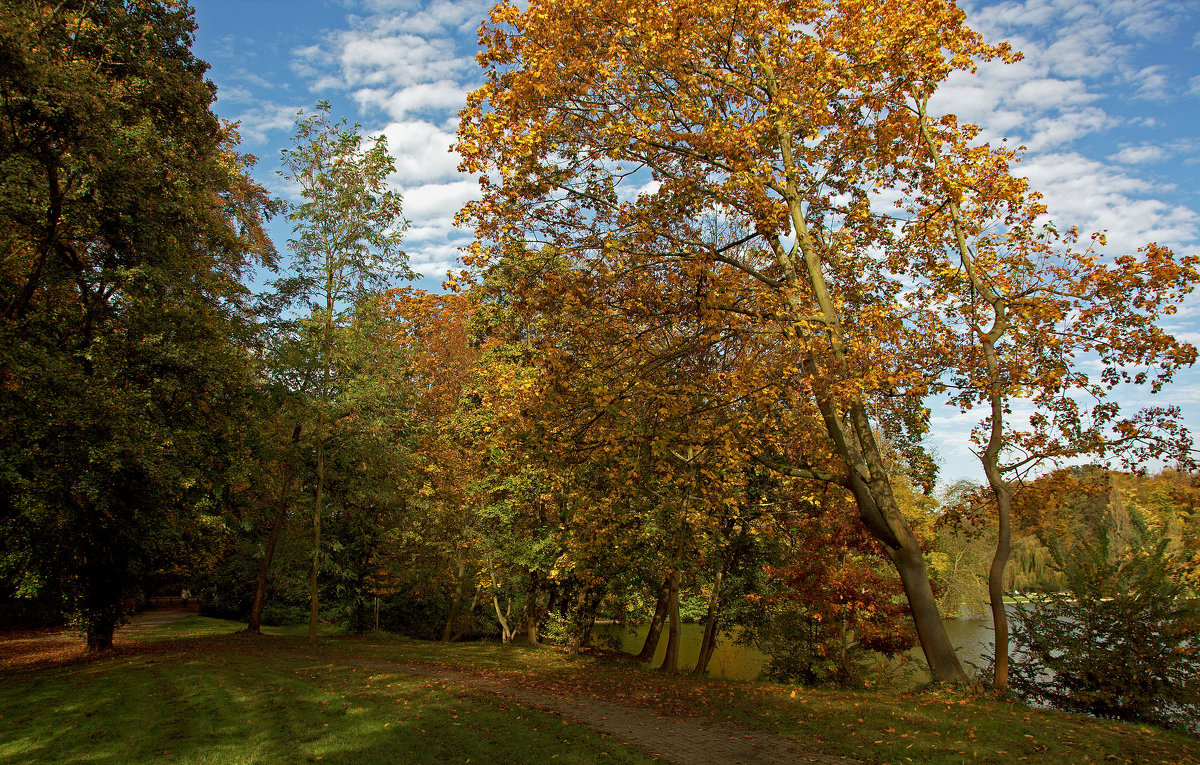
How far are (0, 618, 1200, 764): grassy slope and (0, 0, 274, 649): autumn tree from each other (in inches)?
102

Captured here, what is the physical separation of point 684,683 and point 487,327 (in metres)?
15.1

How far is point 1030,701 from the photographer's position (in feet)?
33.6

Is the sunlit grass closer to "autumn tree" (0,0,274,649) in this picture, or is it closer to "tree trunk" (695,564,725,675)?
"autumn tree" (0,0,274,649)

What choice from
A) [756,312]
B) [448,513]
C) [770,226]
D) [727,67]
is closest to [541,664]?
[448,513]

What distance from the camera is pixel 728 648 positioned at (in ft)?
92.3

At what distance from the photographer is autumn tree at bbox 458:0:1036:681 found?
27.0 feet

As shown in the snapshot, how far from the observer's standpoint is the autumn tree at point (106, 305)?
1031 centimetres

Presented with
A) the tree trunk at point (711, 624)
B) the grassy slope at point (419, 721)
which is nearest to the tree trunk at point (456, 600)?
the tree trunk at point (711, 624)

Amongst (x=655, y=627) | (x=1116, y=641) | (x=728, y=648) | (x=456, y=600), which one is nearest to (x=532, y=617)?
(x=456, y=600)

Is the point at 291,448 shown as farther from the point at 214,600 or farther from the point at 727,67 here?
the point at 214,600

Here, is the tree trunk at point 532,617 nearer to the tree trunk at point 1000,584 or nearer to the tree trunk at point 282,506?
the tree trunk at point 282,506

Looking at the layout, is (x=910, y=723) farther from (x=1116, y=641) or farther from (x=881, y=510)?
(x=1116, y=641)

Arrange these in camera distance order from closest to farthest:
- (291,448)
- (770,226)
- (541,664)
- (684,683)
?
(770,226), (684,683), (541,664), (291,448)

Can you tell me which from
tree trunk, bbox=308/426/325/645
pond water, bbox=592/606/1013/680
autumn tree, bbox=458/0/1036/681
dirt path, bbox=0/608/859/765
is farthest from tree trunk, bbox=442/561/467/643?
autumn tree, bbox=458/0/1036/681
